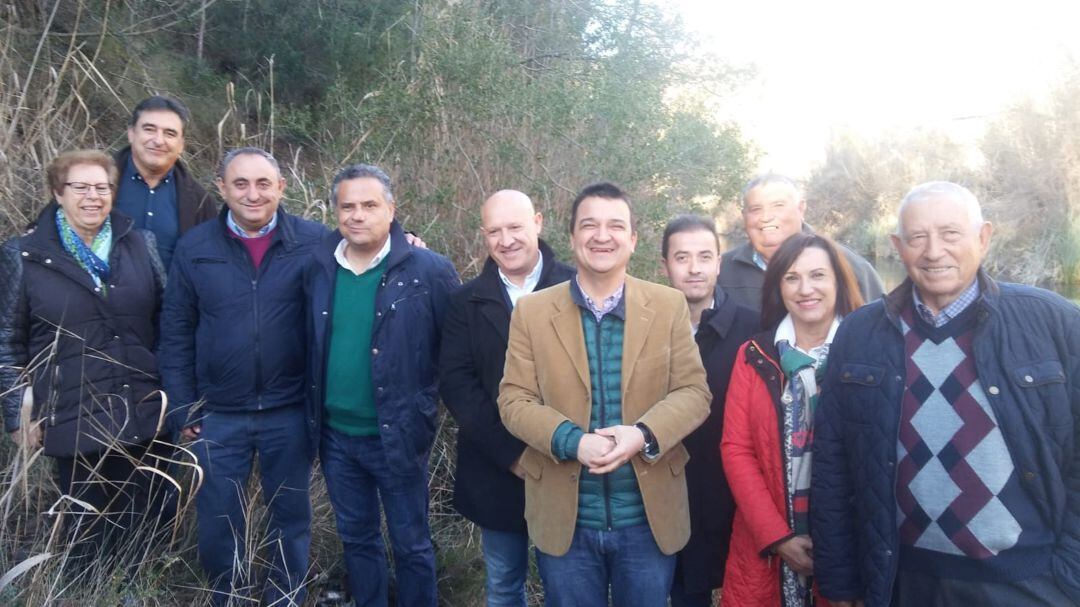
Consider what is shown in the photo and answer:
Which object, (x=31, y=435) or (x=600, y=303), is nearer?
(x=600, y=303)

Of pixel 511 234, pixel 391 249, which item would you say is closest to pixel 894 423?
pixel 511 234

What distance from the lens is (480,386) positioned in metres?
2.83

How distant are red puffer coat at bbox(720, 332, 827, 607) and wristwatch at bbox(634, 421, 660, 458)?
345mm

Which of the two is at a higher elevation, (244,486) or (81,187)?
(81,187)

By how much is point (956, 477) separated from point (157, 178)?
3342mm

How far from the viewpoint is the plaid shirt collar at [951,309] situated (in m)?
2.07

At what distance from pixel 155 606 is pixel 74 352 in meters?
1.01

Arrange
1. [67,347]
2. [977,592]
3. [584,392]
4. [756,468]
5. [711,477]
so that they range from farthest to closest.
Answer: [67,347], [711,477], [756,468], [584,392], [977,592]

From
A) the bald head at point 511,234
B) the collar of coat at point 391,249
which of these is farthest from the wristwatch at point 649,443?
the collar of coat at point 391,249

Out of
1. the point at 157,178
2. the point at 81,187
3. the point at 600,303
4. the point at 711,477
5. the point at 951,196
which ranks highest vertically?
the point at 157,178

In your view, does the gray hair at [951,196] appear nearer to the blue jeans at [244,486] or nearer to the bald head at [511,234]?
the bald head at [511,234]

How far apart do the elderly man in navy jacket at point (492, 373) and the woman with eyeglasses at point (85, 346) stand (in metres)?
1.22

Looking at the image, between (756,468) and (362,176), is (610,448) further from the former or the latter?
(362,176)

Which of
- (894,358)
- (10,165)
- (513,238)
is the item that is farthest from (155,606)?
(894,358)
